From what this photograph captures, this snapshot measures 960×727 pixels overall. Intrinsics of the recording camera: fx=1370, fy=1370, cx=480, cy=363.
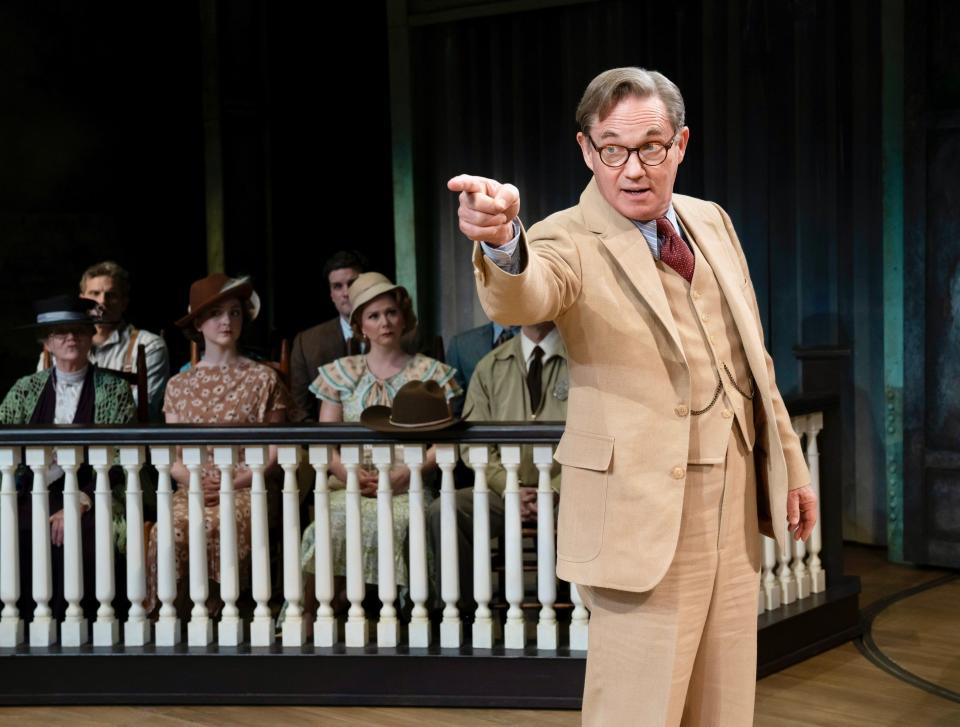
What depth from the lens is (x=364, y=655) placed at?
13.1 ft

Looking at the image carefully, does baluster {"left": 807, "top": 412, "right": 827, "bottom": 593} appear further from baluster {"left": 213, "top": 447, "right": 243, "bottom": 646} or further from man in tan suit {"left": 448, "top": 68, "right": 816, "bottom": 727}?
man in tan suit {"left": 448, "top": 68, "right": 816, "bottom": 727}

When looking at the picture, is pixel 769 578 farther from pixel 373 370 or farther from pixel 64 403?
pixel 64 403

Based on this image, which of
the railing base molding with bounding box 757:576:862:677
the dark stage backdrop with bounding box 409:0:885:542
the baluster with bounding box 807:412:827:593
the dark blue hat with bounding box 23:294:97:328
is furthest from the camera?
the dark stage backdrop with bounding box 409:0:885:542

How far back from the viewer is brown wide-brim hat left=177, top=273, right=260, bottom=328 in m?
4.75

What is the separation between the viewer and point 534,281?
2037 mm

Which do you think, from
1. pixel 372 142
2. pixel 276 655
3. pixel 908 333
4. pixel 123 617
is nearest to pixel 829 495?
pixel 908 333

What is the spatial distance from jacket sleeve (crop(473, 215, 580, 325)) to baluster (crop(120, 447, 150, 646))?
7.17 ft

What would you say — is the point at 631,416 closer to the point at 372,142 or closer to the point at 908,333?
the point at 908,333

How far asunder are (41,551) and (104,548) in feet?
0.66

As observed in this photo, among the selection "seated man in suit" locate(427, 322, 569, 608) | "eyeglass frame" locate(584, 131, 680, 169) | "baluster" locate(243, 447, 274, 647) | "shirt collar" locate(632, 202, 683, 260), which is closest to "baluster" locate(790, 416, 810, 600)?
"seated man in suit" locate(427, 322, 569, 608)

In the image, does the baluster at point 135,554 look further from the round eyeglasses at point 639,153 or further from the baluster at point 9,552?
the round eyeglasses at point 639,153

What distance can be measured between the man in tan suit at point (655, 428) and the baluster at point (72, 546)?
7.29 ft

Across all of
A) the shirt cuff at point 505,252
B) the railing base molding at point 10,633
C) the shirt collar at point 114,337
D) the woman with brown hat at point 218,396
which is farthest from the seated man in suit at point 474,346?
the shirt cuff at point 505,252

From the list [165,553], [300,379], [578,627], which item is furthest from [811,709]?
[300,379]
